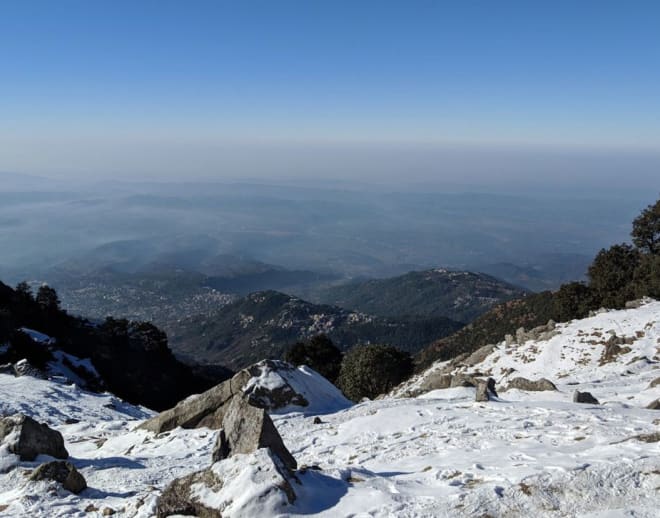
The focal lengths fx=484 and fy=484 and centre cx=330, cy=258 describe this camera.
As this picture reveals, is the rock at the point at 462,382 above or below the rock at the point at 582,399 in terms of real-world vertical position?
below

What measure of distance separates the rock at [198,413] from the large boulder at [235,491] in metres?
7.43

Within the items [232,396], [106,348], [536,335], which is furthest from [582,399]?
[106,348]

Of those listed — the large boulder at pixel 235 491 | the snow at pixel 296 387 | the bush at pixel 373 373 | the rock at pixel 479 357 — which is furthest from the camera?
the bush at pixel 373 373

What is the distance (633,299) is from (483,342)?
15.2 meters

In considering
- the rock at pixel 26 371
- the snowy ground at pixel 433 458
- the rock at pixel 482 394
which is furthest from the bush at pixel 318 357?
the rock at pixel 482 394

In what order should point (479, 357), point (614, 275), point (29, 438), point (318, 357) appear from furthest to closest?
point (318, 357)
point (614, 275)
point (479, 357)
point (29, 438)

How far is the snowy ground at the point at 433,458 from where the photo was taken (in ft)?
22.5

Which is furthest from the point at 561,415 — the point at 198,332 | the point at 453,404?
the point at 198,332

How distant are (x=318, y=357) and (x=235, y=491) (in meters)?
38.5

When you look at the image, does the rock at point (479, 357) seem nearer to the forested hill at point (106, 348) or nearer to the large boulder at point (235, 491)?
the large boulder at point (235, 491)

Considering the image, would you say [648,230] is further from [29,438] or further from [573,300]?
[29,438]

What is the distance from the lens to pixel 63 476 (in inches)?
372

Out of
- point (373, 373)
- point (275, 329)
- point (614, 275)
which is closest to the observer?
point (373, 373)

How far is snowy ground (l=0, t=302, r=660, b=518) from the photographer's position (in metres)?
6.84
